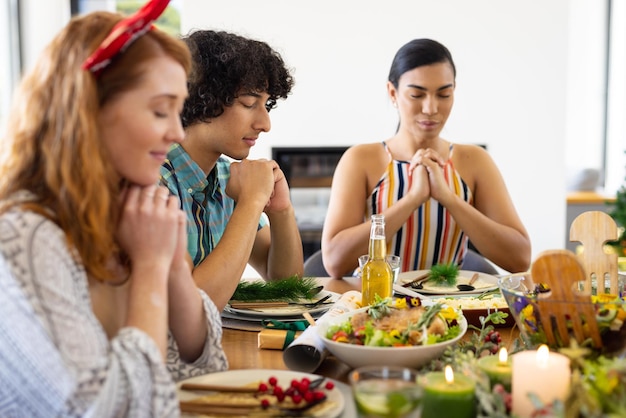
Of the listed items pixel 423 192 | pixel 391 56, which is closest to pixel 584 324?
pixel 423 192

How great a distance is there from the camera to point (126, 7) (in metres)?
4.56

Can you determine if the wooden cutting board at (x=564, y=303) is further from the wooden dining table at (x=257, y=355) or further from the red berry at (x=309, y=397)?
the red berry at (x=309, y=397)

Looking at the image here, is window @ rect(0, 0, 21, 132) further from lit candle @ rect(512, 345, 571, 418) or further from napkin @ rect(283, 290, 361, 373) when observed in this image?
lit candle @ rect(512, 345, 571, 418)

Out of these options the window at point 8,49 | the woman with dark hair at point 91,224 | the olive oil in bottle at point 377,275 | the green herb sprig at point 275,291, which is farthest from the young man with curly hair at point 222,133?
the window at point 8,49

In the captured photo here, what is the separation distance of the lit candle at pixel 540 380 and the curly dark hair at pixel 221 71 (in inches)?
45.9

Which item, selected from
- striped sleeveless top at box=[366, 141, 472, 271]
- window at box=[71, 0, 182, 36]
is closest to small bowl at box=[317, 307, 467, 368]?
striped sleeveless top at box=[366, 141, 472, 271]

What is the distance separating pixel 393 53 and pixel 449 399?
11.6ft

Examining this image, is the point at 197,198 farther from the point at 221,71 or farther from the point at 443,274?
the point at 443,274

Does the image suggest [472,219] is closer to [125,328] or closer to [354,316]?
[354,316]

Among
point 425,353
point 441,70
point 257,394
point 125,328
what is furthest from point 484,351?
point 441,70

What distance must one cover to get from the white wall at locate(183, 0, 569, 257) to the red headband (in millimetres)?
3214

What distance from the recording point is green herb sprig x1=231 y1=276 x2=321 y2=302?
1780 millimetres

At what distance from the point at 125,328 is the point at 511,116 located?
12.2 feet

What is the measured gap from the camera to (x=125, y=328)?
3.42 feet
